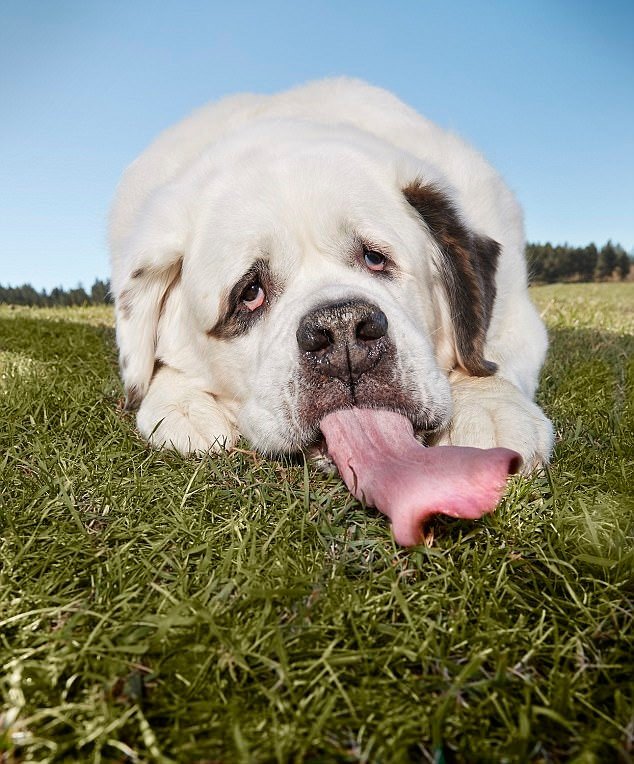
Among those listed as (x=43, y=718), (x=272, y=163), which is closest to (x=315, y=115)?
(x=272, y=163)

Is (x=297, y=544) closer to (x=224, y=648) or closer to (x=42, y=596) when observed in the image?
(x=224, y=648)

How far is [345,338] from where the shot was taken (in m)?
2.51

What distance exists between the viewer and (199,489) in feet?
8.09

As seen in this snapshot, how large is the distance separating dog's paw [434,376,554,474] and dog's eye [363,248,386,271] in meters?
0.58

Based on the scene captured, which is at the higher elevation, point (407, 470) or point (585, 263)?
point (585, 263)

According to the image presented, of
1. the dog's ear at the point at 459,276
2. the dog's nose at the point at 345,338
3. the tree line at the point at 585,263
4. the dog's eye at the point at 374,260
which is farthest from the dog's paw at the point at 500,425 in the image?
the tree line at the point at 585,263

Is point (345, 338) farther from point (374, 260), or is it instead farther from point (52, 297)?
point (52, 297)

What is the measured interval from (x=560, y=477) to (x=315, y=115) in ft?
7.51

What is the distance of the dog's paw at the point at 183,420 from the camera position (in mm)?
2936

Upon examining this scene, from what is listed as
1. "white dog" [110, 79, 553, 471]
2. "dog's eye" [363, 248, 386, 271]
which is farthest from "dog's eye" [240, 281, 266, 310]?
"dog's eye" [363, 248, 386, 271]

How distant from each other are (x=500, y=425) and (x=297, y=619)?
47.8 inches

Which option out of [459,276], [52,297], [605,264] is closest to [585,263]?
[605,264]

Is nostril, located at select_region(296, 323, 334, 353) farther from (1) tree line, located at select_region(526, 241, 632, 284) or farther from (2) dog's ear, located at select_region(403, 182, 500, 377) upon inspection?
(1) tree line, located at select_region(526, 241, 632, 284)

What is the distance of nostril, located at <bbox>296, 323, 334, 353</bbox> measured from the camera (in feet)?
8.30
